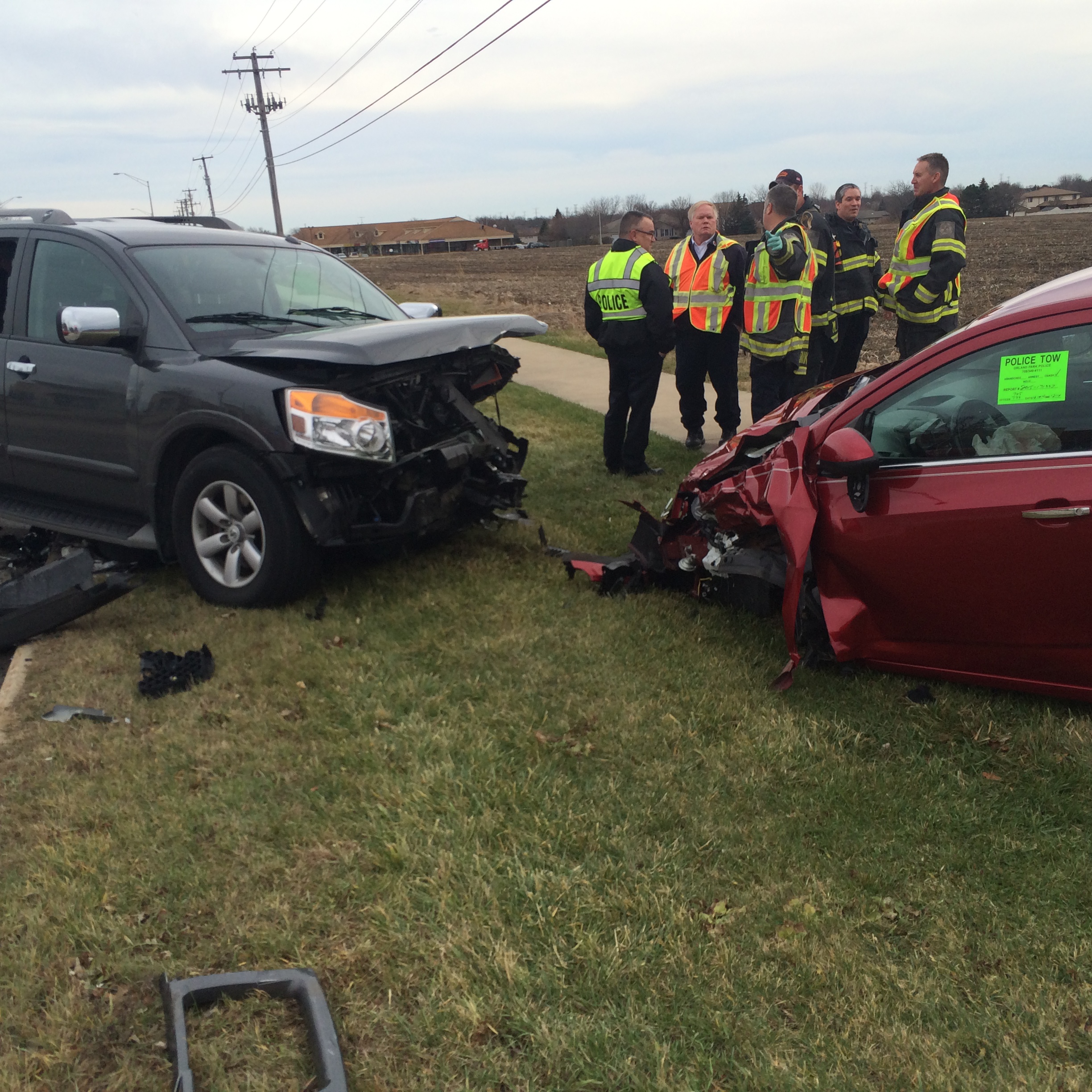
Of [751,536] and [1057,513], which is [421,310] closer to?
[751,536]

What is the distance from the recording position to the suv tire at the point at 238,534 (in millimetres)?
4398

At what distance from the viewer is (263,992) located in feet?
7.80

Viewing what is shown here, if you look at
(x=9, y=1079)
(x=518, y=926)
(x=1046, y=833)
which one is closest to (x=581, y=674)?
(x=518, y=926)

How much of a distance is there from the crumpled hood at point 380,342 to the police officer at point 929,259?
11.5ft

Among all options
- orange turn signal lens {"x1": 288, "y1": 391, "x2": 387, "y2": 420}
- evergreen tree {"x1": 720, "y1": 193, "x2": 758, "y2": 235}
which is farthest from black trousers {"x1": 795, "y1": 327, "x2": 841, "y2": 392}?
evergreen tree {"x1": 720, "y1": 193, "x2": 758, "y2": 235}

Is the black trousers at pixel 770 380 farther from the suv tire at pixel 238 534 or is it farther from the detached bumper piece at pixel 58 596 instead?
the detached bumper piece at pixel 58 596

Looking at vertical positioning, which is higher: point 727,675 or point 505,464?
point 505,464

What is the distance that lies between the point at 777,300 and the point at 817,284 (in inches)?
40.2

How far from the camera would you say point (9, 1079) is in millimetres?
2154

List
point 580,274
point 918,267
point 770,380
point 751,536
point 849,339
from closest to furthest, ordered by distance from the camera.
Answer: point 751,536 → point 770,380 → point 918,267 → point 849,339 → point 580,274

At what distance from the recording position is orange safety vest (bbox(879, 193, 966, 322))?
689cm

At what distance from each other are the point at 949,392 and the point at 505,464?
258cm

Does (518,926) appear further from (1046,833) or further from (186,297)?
(186,297)

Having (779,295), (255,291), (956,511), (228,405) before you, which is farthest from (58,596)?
(779,295)
